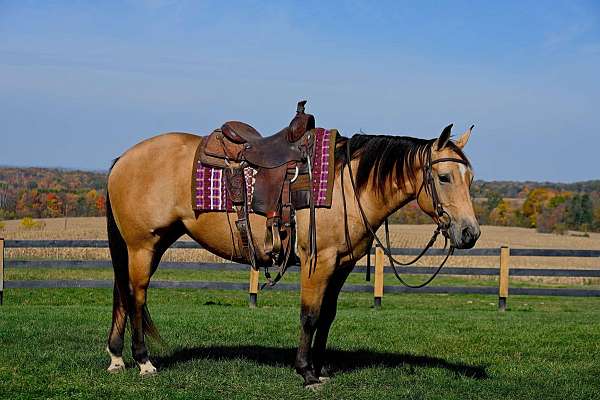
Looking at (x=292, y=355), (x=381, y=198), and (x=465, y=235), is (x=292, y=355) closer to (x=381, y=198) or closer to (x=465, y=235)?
(x=381, y=198)

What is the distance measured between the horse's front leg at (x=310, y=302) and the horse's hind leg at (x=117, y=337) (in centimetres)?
164

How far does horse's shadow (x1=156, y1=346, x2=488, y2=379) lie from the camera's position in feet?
24.6

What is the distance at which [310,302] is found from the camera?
652cm

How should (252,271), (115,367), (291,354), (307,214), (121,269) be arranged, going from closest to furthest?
(307,214)
(115,367)
(121,269)
(291,354)
(252,271)

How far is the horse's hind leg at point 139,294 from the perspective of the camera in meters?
6.95

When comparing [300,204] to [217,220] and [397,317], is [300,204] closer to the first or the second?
[217,220]

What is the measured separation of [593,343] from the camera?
9.59m

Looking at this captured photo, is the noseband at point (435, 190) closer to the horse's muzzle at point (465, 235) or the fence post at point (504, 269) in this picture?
the horse's muzzle at point (465, 235)

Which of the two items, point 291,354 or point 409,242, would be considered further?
point 409,242

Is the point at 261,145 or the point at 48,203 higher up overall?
the point at 261,145

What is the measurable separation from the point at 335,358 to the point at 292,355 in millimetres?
448

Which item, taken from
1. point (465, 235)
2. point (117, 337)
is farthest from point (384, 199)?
point (117, 337)

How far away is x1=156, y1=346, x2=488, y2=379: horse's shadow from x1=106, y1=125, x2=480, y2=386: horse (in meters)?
0.55

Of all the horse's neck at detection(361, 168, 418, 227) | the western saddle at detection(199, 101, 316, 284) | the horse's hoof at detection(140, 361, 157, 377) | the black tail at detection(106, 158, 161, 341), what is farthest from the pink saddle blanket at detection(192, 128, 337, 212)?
the horse's hoof at detection(140, 361, 157, 377)
